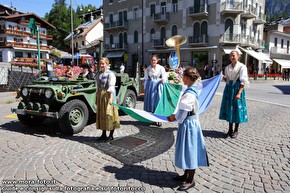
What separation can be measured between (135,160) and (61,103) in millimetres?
2567

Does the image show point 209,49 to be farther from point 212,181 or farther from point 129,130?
point 212,181

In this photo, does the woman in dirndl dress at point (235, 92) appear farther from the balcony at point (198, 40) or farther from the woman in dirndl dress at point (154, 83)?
the balcony at point (198, 40)

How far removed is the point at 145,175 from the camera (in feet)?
12.4

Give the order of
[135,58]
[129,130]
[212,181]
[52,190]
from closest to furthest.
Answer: [52,190] → [212,181] → [129,130] → [135,58]

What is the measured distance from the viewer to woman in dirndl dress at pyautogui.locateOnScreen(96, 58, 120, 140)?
16.1 ft

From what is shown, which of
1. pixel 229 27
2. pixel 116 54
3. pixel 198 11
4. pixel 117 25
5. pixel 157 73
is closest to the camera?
pixel 157 73

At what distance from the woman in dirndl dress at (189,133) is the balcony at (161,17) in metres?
30.5

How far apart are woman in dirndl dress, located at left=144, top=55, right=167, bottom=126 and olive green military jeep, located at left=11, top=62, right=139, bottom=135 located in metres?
1.44

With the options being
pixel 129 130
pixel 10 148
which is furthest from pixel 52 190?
pixel 129 130

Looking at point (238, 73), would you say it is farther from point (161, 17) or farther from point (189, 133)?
point (161, 17)

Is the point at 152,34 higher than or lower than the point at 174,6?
lower

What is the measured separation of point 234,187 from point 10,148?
4.19 meters

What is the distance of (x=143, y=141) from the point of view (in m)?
5.32

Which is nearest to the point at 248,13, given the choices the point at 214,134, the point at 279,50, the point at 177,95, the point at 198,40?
the point at 198,40
